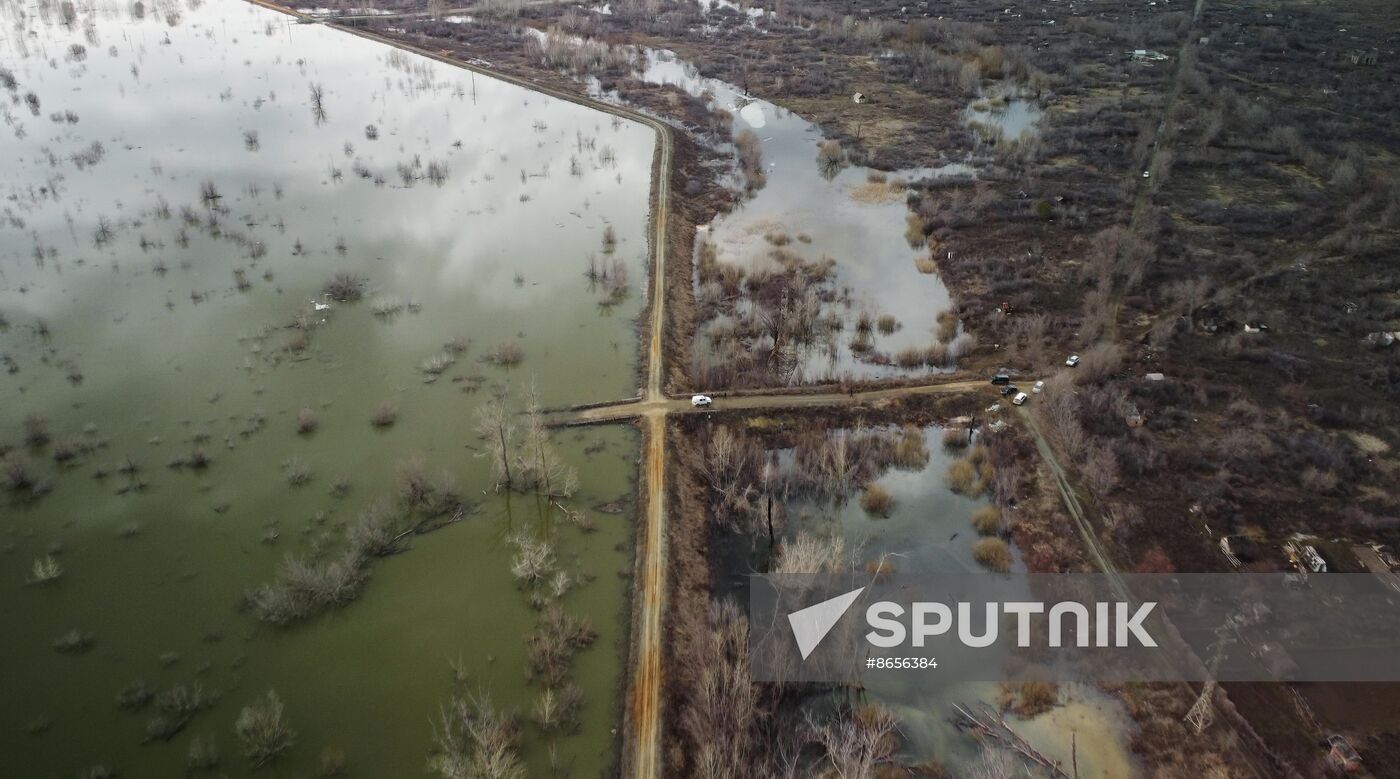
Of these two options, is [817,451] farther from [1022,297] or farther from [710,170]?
[710,170]

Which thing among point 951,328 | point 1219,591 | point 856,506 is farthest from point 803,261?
point 1219,591

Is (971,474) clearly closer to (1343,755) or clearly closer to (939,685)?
(939,685)

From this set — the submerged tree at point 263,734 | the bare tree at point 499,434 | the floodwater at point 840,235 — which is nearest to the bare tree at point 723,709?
the submerged tree at point 263,734

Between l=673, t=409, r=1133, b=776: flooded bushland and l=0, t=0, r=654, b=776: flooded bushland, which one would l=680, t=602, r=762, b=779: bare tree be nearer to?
l=673, t=409, r=1133, b=776: flooded bushland

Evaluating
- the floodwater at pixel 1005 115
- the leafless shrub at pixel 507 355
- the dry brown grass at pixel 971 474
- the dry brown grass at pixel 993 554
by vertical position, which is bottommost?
the dry brown grass at pixel 993 554

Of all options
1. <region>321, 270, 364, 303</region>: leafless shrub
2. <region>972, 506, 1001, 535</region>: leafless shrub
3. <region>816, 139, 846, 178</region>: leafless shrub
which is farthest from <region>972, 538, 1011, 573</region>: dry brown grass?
<region>816, 139, 846, 178</region>: leafless shrub

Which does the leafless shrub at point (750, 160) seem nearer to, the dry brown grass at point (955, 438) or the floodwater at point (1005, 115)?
the floodwater at point (1005, 115)
